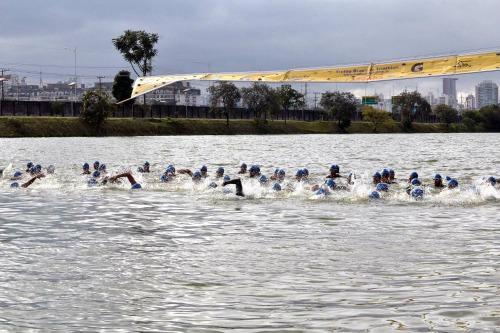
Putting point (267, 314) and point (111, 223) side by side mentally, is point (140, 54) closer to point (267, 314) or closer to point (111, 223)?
point (111, 223)

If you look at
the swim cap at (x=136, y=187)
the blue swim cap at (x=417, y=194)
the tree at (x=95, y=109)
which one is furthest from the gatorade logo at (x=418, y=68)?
the tree at (x=95, y=109)

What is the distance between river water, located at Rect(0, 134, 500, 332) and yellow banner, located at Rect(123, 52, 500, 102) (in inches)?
232

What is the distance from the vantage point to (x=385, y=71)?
36.2 m

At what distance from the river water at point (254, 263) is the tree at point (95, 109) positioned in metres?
108

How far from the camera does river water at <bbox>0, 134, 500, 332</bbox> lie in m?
11.9

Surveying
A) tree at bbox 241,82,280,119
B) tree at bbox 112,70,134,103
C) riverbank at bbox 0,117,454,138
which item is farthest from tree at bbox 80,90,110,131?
tree at bbox 241,82,280,119

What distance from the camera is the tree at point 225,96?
603 feet

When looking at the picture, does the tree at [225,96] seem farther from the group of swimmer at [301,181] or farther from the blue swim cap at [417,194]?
the blue swim cap at [417,194]

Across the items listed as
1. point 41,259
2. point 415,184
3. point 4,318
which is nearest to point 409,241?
point 41,259

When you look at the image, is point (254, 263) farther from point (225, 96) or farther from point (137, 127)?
point (225, 96)

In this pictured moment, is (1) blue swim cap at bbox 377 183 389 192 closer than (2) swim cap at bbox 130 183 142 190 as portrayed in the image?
Yes

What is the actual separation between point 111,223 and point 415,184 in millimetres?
15655

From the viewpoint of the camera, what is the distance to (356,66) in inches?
1435

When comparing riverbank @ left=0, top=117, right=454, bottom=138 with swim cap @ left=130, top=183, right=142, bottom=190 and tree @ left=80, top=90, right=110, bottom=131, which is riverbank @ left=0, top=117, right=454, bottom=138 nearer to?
tree @ left=80, top=90, right=110, bottom=131
